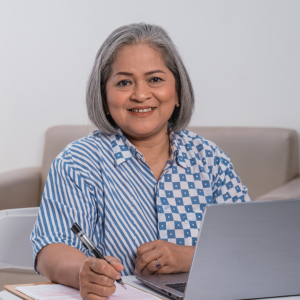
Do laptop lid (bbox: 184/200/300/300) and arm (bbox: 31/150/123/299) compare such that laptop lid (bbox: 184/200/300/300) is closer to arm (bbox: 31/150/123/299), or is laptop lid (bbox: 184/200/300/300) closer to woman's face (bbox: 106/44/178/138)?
arm (bbox: 31/150/123/299)

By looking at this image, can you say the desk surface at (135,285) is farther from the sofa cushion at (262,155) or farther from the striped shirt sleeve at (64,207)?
the sofa cushion at (262,155)

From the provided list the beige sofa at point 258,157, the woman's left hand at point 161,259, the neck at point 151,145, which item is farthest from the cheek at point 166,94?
the beige sofa at point 258,157

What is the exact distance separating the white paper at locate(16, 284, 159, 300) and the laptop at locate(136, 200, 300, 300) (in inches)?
2.9

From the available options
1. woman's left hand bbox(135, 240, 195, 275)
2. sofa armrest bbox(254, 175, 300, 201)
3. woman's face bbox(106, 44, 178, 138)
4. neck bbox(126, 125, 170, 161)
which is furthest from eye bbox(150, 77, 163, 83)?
sofa armrest bbox(254, 175, 300, 201)

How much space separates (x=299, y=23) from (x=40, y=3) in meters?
1.47

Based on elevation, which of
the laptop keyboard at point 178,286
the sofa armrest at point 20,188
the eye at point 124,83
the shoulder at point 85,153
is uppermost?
the eye at point 124,83

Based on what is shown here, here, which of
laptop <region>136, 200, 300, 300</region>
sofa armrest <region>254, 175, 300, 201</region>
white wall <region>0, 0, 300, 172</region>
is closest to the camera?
laptop <region>136, 200, 300, 300</region>

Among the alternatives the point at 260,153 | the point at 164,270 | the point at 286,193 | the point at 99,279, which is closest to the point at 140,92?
the point at 164,270

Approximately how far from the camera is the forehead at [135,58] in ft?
3.71

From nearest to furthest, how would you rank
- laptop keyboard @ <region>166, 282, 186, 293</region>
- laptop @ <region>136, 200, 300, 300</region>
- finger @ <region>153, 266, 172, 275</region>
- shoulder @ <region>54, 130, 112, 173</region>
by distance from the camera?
laptop @ <region>136, 200, 300, 300</region> < laptop keyboard @ <region>166, 282, 186, 293</region> < finger @ <region>153, 266, 172, 275</region> < shoulder @ <region>54, 130, 112, 173</region>

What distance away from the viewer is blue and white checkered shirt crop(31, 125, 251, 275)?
3.20 ft

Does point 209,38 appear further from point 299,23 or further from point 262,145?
point 262,145

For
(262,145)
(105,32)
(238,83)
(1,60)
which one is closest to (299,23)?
(238,83)

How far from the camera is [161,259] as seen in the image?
2.97ft
